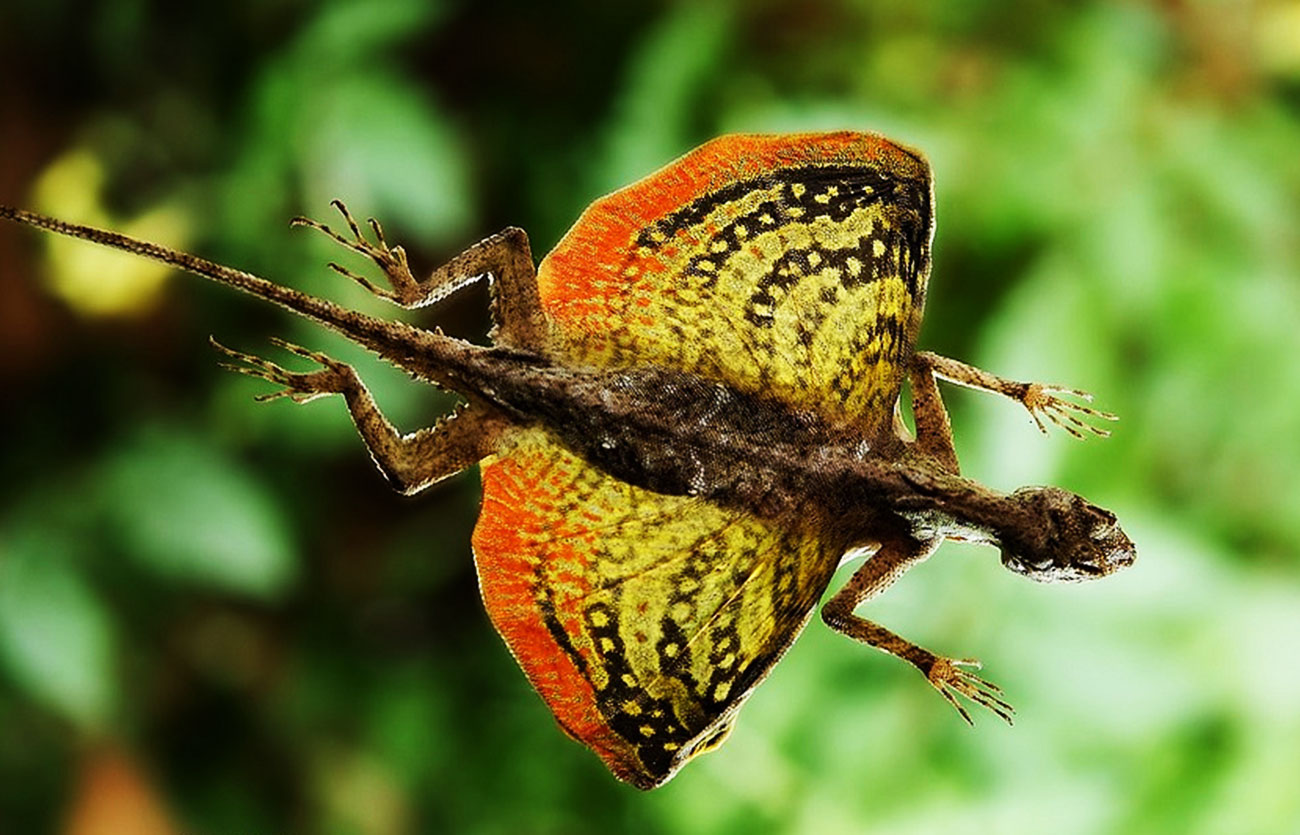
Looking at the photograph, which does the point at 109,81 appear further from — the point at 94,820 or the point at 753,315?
the point at 753,315

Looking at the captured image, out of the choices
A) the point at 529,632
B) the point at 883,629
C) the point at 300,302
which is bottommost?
the point at 883,629

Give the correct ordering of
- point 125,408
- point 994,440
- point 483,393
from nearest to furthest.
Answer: point 483,393
point 994,440
point 125,408

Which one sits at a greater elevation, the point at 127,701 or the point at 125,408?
the point at 125,408

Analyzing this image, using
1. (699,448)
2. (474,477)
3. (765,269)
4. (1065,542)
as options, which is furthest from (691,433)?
(474,477)

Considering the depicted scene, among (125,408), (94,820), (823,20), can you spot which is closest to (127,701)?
(94,820)

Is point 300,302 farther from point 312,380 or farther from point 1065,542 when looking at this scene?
point 1065,542

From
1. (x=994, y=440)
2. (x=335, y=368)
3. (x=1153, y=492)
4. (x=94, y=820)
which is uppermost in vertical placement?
(x=335, y=368)

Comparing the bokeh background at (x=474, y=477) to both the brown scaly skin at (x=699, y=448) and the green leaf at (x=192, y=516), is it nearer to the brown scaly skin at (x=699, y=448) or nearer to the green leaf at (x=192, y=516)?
the green leaf at (x=192, y=516)
